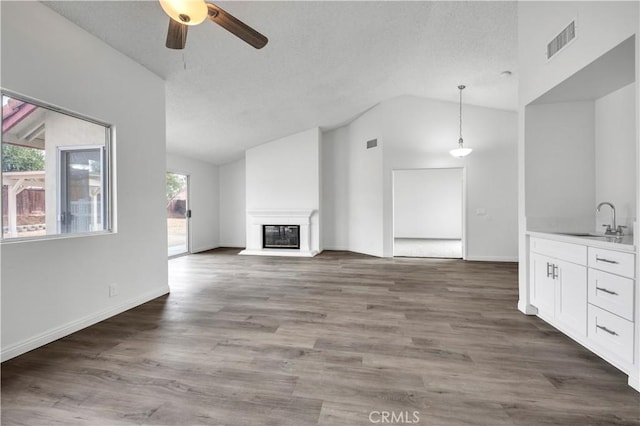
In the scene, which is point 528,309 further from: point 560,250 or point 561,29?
point 561,29

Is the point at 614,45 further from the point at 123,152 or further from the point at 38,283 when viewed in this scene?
the point at 38,283

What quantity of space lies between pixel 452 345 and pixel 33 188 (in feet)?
12.6

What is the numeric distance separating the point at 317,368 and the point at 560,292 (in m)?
2.32

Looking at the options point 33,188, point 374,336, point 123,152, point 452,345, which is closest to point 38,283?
point 33,188

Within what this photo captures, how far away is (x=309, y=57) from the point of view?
3965mm

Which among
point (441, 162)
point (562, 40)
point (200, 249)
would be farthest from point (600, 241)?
point (200, 249)

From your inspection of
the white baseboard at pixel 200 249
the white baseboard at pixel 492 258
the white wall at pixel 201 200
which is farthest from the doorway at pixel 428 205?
the white baseboard at pixel 200 249

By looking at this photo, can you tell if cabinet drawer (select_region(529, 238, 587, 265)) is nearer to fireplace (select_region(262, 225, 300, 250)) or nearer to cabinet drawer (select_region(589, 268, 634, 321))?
cabinet drawer (select_region(589, 268, 634, 321))

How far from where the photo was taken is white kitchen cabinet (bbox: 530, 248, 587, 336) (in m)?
2.33

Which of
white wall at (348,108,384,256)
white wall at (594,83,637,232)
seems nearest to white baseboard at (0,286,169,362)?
white wall at (348,108,384,256)

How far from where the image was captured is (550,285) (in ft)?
8.95

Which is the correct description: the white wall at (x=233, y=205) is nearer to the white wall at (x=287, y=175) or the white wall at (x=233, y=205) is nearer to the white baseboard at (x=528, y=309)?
the white wall at (x=287, y=175)

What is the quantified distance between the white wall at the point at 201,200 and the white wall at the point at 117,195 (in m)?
3.48

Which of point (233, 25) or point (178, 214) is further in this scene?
point (178, 214)
